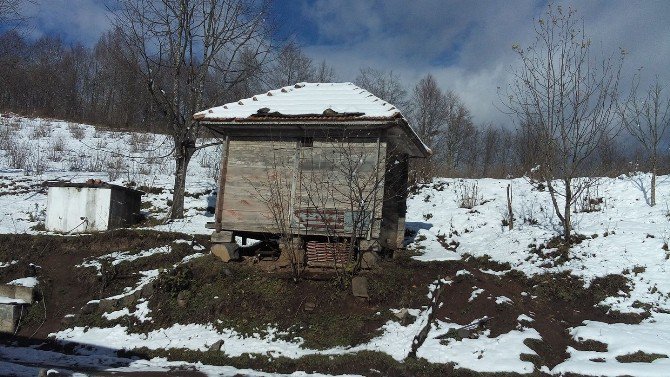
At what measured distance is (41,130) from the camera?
2825cm

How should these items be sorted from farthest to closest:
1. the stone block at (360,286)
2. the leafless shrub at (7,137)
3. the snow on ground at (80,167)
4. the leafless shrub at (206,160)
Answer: the leafless shrub at (206,160)
the leafless shrub at (7,137)
the snow on ground at (80,167)
the stone block at (360,286)

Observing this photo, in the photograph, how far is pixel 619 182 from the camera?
15.4 metres

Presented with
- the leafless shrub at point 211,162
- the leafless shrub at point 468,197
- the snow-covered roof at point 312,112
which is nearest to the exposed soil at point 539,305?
the snow-covered roof at point 312,112

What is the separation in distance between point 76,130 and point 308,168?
25.1 m

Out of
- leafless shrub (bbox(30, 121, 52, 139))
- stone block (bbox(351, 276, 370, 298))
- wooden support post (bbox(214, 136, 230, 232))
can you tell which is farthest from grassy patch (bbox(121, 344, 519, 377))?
leafless shrub (bbox(30, 121, 52, 139))

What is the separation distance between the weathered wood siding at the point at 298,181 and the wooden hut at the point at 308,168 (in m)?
0.02

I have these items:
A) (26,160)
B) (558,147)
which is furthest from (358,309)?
(26,160)

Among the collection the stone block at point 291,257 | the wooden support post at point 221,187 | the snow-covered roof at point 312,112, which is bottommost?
the stone block at point 291,257

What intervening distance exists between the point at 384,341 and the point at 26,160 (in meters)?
20.4

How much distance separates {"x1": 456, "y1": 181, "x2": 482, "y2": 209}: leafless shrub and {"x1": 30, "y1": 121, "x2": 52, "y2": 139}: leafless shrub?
2372 centimetres

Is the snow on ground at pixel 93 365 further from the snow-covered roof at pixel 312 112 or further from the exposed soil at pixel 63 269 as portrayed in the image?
the snow-covered roof at pixel 312 112

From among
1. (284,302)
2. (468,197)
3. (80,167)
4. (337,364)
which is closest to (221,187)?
(284,302)

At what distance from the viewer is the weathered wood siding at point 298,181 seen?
10062mm

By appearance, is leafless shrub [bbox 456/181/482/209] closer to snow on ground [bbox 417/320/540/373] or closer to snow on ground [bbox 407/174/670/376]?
snow on ground [bbox 407/174/670/376]
